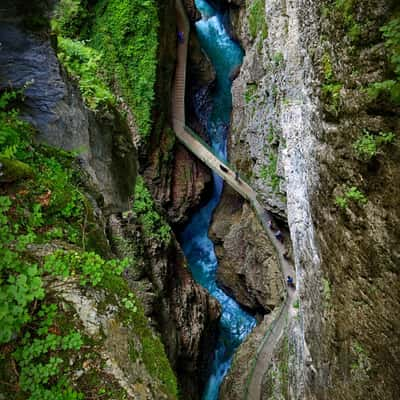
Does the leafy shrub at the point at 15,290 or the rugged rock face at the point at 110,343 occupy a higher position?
the leafy shrub at the point at 15,290

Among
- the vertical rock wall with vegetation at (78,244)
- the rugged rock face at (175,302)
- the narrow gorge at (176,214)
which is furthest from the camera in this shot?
the rugged rock face at (175,302)

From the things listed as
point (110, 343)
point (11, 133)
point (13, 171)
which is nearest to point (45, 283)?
point (110, 343)

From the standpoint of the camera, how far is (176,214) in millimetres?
12773

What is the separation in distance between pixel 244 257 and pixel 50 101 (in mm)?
8095

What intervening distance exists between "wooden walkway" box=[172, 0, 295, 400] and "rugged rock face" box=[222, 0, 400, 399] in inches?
115

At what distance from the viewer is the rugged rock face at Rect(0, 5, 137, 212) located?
516 cm

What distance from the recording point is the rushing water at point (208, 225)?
12250 mm

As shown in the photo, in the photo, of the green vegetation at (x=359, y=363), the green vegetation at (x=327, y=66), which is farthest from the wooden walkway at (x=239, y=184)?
the green vegetation at (x=327, y=66)

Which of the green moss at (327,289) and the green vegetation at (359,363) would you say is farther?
the green moss at (327,289)

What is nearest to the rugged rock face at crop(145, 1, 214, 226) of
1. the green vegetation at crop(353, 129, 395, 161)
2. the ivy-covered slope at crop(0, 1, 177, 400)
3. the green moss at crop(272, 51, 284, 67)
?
the green moss at crop(272, 51, 284, 67)

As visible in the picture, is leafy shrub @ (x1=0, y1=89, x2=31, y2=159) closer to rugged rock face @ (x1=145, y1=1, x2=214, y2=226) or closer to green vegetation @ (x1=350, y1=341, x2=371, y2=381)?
green vegetation @ (x1=350, y1=341, x2=371, y2=381)

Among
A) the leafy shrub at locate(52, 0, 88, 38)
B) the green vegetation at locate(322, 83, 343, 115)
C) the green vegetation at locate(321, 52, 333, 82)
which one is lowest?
the green vegetation at locate(322, 83, 343, 115)

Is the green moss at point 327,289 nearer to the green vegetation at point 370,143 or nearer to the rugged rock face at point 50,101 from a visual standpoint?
the green vegetation at point 370,143

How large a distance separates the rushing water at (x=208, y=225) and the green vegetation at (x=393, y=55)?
1033 centimetres
